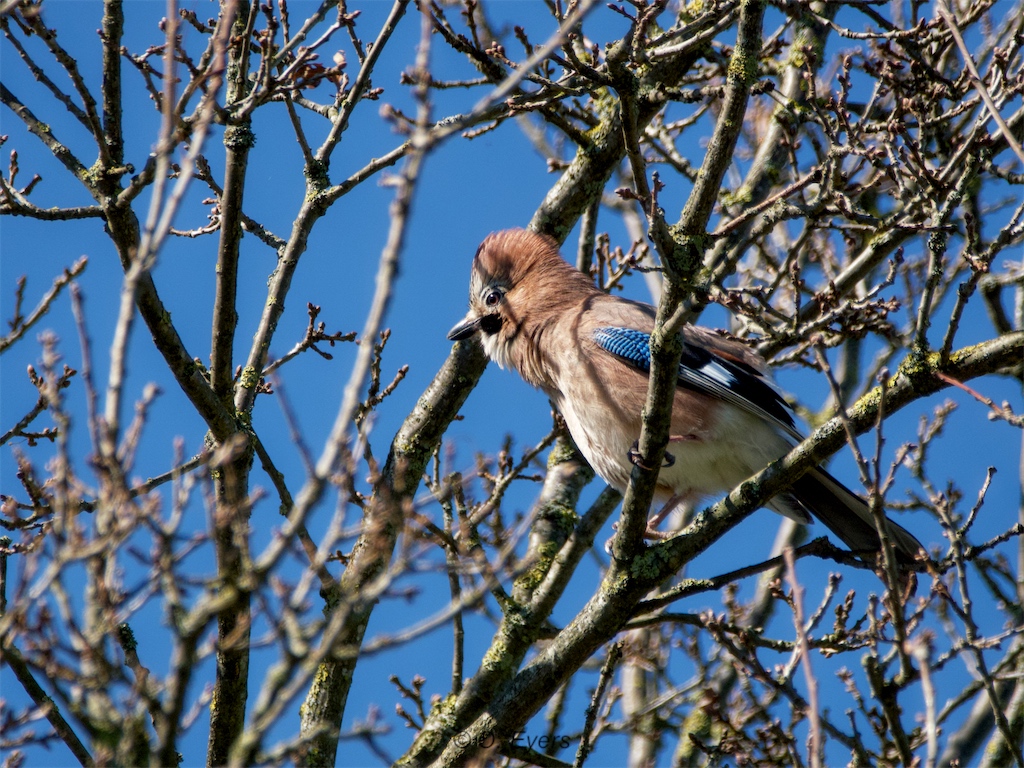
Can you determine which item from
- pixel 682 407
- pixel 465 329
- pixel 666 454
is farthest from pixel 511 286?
pixel 666 454

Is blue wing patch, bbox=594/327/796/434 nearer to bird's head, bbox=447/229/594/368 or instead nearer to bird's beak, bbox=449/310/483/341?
bird's head, bbox=447/229/594/368

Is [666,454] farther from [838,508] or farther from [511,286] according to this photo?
[511,286]

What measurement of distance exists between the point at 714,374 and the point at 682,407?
0.27m

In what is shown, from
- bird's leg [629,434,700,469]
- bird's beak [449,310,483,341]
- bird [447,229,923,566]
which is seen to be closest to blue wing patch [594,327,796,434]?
bird [447,229,923,566]

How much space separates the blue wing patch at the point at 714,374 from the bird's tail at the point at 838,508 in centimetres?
39

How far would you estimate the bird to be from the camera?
6.11 metres

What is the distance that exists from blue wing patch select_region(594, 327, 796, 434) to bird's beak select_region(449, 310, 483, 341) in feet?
3.06

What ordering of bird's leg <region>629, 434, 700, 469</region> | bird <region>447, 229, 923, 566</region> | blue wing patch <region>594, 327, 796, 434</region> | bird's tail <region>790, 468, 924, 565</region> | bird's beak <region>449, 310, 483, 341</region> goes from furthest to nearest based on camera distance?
1. bird's beak <region>449, 310, 483, 341</region>
2. blue wing patch <region>594, 327, 796, 434</region>
3. bird <region>447, 229, 923, 566</region>
4. bird's tail <region>790, 468, 924, 565</region>
5. bird's leg <region>629, 434, 700, 469</region>

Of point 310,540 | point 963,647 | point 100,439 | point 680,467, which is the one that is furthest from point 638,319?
point 100,439

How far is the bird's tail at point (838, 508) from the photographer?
19.2 feet

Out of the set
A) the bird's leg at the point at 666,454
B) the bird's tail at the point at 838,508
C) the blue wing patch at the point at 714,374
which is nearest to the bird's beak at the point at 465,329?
the blue wing patch at the point at 714,374

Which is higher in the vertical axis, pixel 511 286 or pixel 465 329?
pixel 511 286

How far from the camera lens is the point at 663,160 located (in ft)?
26.2

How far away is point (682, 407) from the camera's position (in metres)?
6.31
